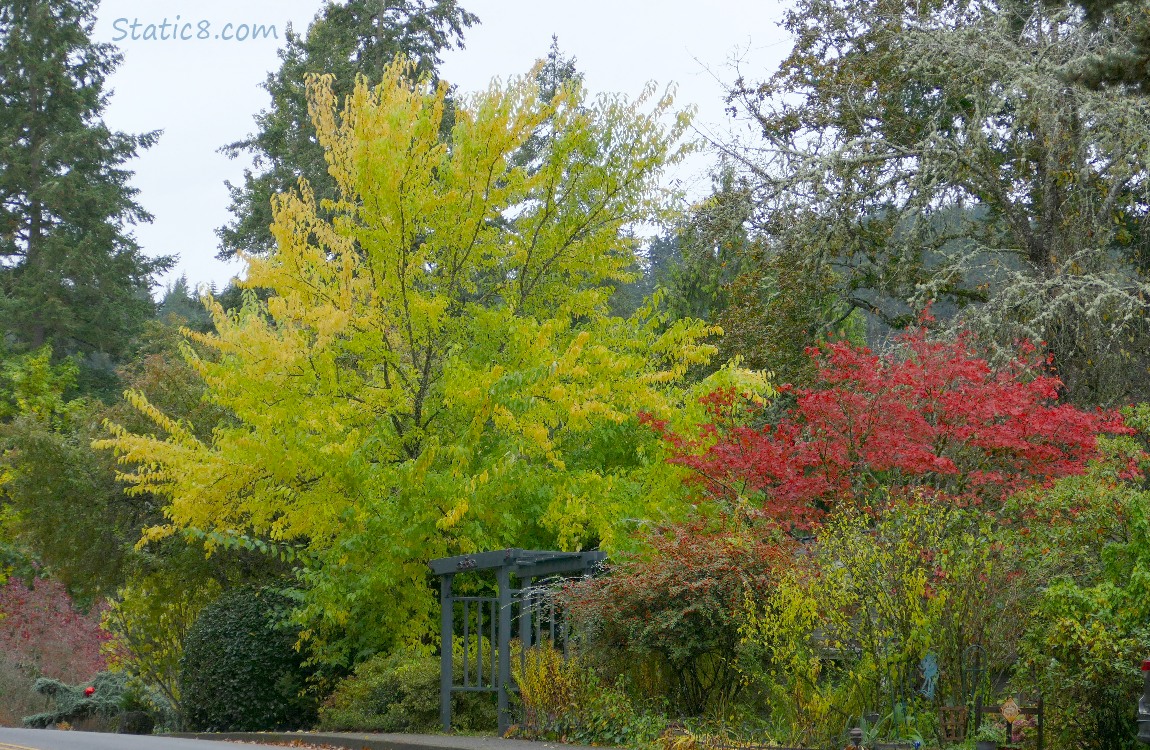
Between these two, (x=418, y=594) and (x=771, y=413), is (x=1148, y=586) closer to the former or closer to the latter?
(x=418, y=594)

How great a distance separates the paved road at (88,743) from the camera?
41.3ft

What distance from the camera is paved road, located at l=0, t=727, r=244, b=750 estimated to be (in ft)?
41.3

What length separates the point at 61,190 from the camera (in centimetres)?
3903

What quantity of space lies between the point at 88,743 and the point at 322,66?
24588 millimetres

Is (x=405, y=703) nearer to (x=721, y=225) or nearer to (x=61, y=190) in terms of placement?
(x=721, y=225)

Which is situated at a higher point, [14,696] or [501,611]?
[501,611]

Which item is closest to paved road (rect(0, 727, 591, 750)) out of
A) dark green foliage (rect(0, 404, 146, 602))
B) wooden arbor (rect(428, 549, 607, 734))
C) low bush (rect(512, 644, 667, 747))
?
low bush (rect(512, 644, 667, 747))

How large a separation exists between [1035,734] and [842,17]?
1585cm

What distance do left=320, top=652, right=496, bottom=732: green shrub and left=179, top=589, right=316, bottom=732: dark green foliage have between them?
7.03 feet

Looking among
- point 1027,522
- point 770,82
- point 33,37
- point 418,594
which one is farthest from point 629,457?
point 33,37

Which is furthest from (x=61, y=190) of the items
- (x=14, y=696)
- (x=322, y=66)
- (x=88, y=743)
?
(x=88, y=743)

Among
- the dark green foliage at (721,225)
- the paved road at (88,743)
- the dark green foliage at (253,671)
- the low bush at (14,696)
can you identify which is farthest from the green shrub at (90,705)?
the dark green foliage at (721,225)

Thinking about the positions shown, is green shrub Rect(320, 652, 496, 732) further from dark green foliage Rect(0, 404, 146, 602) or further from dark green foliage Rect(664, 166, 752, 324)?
dark green foliage Rect(0, 404, 146, 602)

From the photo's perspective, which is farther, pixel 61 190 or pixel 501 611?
pixel 61 190
